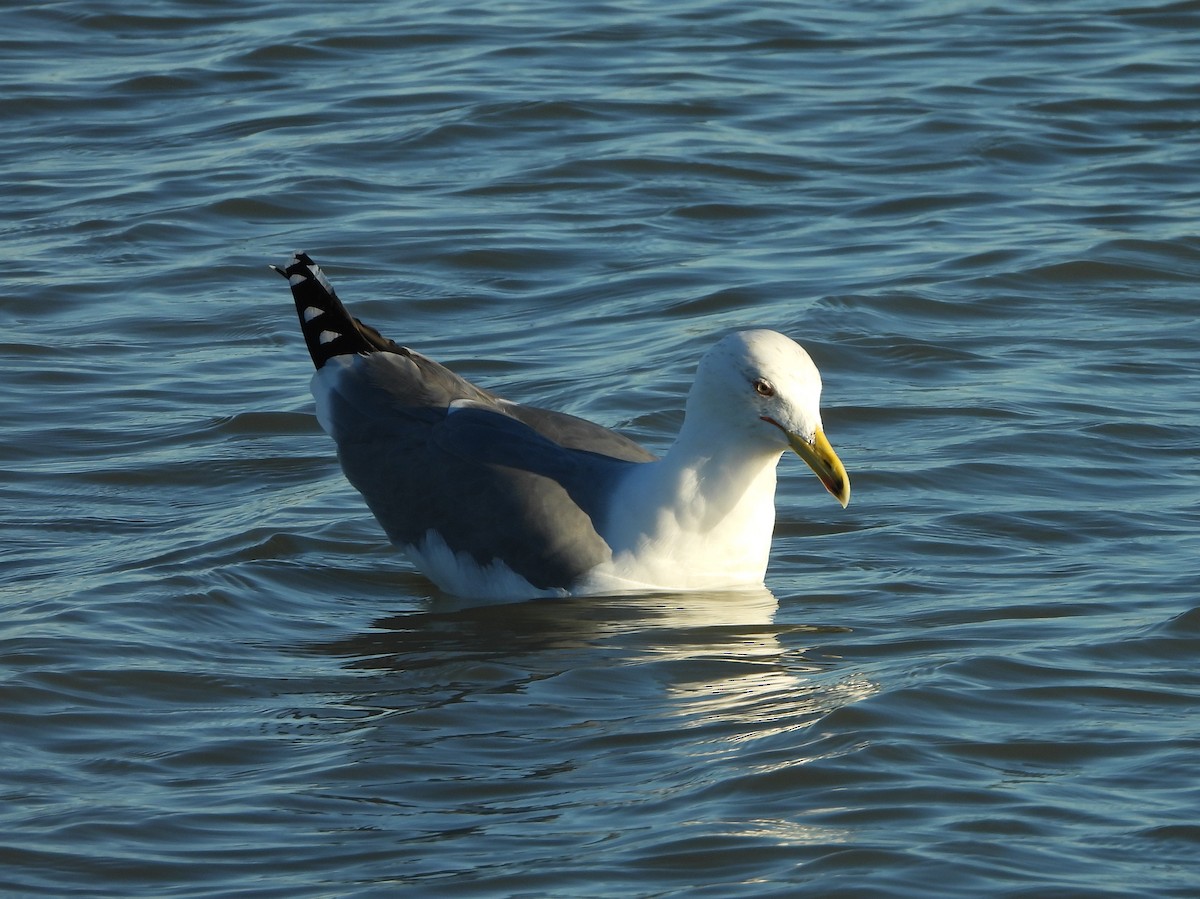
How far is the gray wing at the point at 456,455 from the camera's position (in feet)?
22.1

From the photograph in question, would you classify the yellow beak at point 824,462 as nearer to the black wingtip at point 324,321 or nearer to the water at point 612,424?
the water at point 612,424

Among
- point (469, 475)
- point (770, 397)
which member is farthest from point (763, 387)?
point (469, 475)

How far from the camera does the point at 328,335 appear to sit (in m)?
7.64

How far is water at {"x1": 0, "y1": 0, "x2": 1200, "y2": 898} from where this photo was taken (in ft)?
16.4

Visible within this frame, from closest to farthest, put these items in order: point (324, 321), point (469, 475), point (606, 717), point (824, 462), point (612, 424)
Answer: point (606, 717) → point (824, 462) → point (469, 475) → point (324, 321) → point (612, 424)

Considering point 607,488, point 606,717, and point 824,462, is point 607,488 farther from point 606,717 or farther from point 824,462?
point 606,717

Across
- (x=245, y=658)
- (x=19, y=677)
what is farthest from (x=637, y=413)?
(x=19, y=677)

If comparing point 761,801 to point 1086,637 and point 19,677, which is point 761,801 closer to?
point 1086,637

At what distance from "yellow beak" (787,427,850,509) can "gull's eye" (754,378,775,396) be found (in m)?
0.14

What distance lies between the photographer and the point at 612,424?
8.52 meters

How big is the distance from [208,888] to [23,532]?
3.06m

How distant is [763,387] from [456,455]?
1.14m

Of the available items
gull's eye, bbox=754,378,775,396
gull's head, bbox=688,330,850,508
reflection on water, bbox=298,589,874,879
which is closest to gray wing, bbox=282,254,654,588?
reflection on water, bbox=298,589,874,879

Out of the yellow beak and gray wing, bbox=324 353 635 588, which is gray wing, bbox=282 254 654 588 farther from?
the yellow beak
